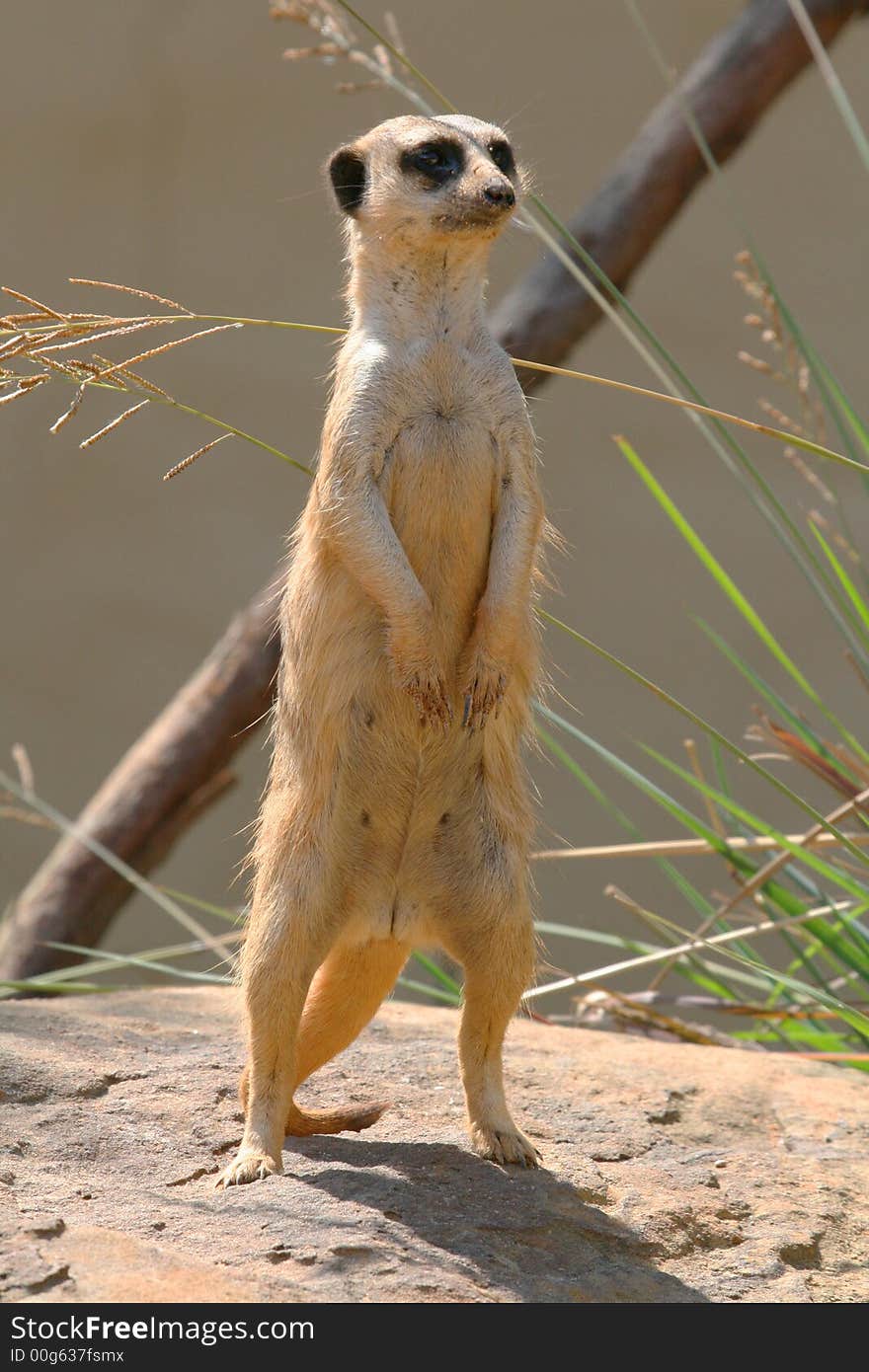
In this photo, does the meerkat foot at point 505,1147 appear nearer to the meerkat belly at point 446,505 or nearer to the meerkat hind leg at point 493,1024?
the meerkat hind leg at point 493,1024

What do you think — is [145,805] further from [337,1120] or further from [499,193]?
[499,193]

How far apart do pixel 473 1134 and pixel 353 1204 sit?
1.35 feet

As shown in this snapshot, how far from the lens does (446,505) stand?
2.68 metres

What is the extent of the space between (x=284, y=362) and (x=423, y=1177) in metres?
5.33

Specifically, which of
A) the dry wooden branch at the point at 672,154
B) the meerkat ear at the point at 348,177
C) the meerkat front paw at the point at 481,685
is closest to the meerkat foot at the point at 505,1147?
the meerkat front paw at the point at 481,685

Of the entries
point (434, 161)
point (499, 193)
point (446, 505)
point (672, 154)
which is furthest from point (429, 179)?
point (672, 154)

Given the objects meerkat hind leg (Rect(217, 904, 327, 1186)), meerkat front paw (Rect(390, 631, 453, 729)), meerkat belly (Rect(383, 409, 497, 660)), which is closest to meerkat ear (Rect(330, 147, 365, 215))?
meerkat belly (Rect(383, 409, 497, 660))

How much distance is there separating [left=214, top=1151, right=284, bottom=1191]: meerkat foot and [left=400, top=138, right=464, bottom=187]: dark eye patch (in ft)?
5.46

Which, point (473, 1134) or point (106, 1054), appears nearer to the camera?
point (473, 1134)

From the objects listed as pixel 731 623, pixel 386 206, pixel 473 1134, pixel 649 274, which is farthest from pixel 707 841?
pixel 649 274

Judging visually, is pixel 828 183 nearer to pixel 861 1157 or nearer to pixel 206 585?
pixel 206 585

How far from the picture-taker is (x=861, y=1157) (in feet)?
9.36

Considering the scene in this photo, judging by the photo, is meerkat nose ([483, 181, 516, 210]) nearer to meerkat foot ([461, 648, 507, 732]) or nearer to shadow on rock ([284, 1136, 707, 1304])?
meerkat foot ([461, 648, 507, 732])

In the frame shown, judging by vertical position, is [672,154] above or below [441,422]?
above
